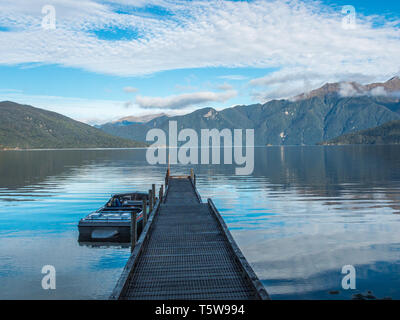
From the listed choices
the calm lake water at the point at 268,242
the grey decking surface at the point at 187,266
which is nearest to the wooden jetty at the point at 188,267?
the grey decking surface at the point at 187,266

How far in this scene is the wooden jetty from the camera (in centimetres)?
1180

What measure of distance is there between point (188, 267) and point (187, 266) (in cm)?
13

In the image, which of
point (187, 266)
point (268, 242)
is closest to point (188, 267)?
point (187, 266)

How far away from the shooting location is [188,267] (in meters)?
14.4

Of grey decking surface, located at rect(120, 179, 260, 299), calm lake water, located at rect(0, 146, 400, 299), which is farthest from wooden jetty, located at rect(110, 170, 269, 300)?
calm lake water, located at rect(0, 146, 400, 299)

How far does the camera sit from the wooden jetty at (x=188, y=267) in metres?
11.8

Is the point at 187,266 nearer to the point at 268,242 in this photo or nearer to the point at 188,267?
the point at 188,267

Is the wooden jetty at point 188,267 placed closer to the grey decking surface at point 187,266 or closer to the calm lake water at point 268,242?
the grey decking surface at point 187,266

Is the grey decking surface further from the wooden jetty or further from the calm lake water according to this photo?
the calm lake water

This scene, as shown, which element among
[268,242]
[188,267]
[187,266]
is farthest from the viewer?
[268,242]

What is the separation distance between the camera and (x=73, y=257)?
19516 mm
